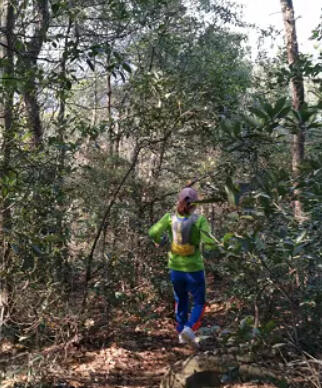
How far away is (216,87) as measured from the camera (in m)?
6.77

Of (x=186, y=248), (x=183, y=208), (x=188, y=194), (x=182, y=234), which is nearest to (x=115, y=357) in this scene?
(x=186, y=248)

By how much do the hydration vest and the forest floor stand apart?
1.24 meters

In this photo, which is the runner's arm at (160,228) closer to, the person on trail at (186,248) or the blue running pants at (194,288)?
the person on trail at (186,248)

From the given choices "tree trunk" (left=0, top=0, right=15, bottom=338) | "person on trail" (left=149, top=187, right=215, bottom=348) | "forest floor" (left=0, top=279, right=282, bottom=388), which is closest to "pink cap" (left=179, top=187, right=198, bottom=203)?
"person on trail" (left=149, top=187, right=215, bottom=348)

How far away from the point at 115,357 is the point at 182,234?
5.63 feet

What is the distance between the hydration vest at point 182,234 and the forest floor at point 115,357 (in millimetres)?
1241

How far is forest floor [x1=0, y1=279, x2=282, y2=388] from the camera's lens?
427cm

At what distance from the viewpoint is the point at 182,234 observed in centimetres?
511

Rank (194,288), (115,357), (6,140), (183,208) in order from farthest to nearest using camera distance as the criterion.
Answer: (194,288) < (115,357) < (183,208) < (6,140)

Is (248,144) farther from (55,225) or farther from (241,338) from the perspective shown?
(55,225)

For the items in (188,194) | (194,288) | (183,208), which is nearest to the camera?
(188,194)

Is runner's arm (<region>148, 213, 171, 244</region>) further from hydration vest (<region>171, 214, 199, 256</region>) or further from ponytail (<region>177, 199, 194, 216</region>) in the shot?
ponytail (<region>177, 199, 194, 216</region>)

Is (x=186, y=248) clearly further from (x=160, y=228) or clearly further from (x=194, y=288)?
(x=194, y=288)

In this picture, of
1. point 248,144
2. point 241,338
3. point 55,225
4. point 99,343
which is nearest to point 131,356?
point 99,343
